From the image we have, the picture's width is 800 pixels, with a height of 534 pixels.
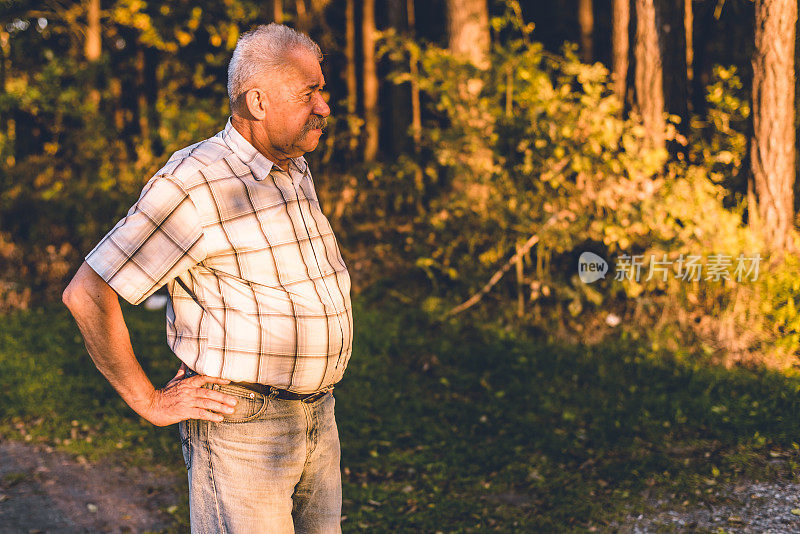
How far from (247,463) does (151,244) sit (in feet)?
2.42

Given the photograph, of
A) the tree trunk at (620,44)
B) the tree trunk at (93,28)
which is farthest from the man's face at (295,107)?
the tree trunk at (93,28)

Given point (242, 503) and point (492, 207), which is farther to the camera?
point (492, 207)

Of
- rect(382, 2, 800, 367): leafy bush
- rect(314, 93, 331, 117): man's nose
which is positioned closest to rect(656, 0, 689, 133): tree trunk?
rect(382, 2, 800, 367): leafy bush

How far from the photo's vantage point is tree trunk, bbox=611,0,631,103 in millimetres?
7711

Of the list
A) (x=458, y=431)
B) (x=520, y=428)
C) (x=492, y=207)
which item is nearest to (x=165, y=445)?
(x=458, y=431)

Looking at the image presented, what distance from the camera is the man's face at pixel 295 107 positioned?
2348mm

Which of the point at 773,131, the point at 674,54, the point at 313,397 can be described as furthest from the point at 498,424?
the point at 674,54

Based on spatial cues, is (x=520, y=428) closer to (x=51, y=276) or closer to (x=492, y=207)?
(x=492, y=207)

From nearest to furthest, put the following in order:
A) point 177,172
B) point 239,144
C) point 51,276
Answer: point 177,172
point 239,144
point 51,276

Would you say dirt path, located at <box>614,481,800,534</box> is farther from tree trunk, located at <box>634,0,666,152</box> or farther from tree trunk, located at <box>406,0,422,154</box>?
tree trunk, located at <box>406,0,422,154</box>

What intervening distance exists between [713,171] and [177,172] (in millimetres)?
6233

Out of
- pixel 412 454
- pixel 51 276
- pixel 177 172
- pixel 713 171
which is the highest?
pixel 177 172

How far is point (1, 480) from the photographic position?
17.5 ft

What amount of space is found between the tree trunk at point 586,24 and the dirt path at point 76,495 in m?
9.85
